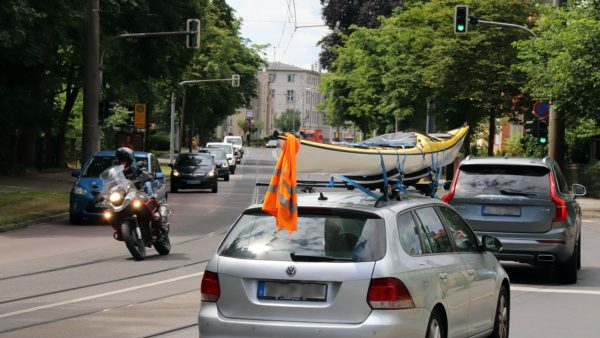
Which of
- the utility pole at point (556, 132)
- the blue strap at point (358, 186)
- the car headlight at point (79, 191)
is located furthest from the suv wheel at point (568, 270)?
the utility pole at point (556, 132)

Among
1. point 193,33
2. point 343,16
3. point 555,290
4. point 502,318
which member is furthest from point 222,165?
point 502,318

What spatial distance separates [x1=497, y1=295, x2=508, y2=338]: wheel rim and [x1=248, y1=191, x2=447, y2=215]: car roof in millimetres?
1671

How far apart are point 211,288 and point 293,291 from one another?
647 mm

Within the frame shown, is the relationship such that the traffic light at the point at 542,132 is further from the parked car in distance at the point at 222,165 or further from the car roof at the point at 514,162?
the parked car in distance at the point at 222,165

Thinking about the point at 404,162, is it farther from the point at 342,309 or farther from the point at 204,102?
the point at 204,102

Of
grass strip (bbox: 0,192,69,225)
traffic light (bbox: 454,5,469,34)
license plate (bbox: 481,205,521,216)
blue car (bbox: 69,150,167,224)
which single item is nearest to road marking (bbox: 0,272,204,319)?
license plate (bbox: 481,205,521,216)

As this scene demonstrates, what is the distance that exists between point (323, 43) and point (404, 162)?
250 feet

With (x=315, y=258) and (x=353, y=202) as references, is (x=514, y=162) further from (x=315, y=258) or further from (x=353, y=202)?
A: (x=315, y=258)

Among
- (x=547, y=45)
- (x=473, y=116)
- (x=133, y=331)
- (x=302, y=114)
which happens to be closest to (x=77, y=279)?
(x=133, y=331)

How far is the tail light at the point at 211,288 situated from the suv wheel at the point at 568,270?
27.6 ft

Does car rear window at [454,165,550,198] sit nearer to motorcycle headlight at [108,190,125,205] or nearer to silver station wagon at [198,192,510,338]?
motorcycle headlight at [108,190,125,205]

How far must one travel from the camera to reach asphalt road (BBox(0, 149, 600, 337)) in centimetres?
1102

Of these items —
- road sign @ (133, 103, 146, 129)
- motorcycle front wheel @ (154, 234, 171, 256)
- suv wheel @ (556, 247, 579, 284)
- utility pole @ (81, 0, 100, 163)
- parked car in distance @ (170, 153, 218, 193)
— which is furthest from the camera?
road sign @ (133, 103, 146, 129)

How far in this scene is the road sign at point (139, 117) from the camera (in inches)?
2135
